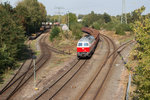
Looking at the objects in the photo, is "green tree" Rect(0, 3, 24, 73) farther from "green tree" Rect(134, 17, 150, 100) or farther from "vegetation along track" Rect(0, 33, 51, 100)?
"green tree" Rect(134, 17, 150, 100)

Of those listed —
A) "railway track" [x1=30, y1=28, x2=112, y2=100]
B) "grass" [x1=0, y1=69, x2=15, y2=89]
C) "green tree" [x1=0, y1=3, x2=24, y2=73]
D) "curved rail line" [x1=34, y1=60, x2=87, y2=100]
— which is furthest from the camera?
"green tree" [x1=0, y1=3, x2=24, y2=73]

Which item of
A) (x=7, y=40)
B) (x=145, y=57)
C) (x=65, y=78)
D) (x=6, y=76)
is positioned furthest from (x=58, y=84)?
(x=145, y=57)

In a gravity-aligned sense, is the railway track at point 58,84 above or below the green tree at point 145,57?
below

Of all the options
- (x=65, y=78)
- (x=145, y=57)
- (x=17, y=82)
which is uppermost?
(x=145, y=57)

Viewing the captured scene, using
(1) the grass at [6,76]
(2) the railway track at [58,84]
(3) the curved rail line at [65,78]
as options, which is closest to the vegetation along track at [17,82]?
(1) the grass at [6,76]

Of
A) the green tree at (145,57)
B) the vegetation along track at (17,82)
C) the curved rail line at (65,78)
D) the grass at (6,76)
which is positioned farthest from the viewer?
the grass at (6,76)

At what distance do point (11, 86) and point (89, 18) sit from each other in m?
84.2

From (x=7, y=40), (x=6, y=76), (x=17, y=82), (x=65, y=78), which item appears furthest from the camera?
(x=7, y=40)

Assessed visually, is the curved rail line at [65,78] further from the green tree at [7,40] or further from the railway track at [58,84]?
the green tree at [7,40]

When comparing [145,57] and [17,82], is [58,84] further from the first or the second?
[145,57]

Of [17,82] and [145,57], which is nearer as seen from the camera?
[145,57]

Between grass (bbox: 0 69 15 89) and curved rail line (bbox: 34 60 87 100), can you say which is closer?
curved rail line (bbox: 34 60 87 100)

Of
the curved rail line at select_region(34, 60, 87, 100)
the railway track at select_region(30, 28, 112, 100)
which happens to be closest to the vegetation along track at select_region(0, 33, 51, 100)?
the railway track at select_region(30, 28, 112, 100)

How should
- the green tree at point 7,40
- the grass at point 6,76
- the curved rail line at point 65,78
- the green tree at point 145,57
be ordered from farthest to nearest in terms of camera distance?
the green tree at point 7,40, the grass at point 6,76, the curved rail line at point 65,78, the green tree at point 145,57
